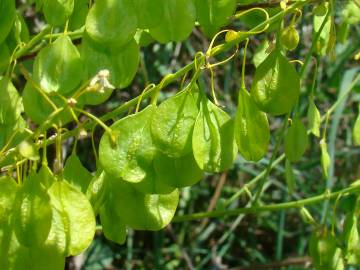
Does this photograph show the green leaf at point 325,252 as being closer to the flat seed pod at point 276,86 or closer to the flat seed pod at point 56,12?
the flat seed pod at point 276,86

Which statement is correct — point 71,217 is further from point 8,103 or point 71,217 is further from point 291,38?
point 291,38

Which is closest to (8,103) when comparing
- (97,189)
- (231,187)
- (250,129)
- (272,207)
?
(97,189)

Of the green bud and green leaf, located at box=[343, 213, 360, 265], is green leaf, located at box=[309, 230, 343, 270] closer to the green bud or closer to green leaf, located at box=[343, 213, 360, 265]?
green leaf, located at box=[343, 213, 360, 265]

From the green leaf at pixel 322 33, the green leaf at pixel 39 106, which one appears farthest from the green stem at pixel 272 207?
the green leaf at pixel 39 106

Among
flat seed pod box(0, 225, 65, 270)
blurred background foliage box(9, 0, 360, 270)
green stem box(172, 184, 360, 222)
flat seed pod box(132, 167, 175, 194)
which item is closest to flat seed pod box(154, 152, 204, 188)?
flat seed pod box(132, 167, 175, 194)

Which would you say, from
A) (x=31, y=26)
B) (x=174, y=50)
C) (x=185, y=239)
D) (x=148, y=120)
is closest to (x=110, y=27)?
(x=148, y=120)
